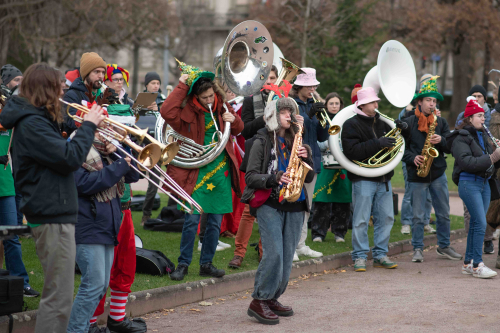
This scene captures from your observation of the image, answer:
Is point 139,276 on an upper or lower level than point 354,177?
lower

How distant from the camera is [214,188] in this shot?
21.6 feet

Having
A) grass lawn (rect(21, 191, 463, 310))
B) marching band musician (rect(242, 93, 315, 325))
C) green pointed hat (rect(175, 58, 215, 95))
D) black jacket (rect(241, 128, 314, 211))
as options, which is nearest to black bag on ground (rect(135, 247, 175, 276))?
grass lawn (rect(21, 191, 463, 310))

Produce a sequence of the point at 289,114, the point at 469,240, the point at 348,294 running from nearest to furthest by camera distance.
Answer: the point at 289,114, the point at 348,294, the point at 469,240

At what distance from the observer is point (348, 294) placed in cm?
657

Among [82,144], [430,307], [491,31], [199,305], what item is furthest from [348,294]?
[491,31]

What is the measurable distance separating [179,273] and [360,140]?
Result: 2.83m

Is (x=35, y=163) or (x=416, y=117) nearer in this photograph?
(x=35, y=163)

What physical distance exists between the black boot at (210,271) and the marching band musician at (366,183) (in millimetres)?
2017

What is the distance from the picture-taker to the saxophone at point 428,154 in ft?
26.6

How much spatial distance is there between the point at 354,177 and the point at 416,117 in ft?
4.24

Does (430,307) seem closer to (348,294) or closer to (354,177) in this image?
(348,294)

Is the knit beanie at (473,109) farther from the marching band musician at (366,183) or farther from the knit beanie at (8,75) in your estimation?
the knit beanie at (8,75)

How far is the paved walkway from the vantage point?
5.39m

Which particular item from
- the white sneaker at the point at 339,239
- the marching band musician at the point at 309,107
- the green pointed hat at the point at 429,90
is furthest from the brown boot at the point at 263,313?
the green pointed hat at the point at 429,90
